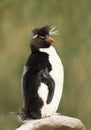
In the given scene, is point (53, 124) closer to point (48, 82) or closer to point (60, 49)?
point (48, 82)

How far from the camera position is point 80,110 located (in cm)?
341

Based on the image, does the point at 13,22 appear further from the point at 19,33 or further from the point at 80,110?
the point at 80,110

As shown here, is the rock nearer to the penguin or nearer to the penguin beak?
the penguin

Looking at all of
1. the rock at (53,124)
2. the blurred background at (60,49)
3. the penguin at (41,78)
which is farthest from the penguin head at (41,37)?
the blurred background at (60,49)

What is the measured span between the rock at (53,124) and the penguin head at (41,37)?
21cm

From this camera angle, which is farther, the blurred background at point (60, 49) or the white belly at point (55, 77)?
the blurred background at point (60, 49)

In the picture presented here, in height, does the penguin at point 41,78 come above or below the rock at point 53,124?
above

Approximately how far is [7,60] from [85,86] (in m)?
0.42

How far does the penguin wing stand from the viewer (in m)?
1.97

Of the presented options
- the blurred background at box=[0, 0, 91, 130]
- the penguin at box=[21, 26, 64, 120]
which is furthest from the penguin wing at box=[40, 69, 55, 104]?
the blurred background at box=[0, 0, 91, 130]

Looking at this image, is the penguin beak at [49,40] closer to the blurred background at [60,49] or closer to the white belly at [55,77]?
the white belly at [55,77]

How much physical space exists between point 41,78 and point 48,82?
1.0 inches

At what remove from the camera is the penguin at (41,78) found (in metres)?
1.95

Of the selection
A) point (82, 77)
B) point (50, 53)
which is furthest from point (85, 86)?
point (50, 53)
